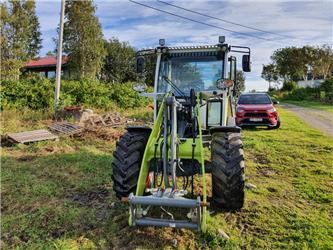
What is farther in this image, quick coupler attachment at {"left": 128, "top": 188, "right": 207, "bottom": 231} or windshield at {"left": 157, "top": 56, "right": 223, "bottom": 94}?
windshield at {"left": 157, "top": 56, "right": 223, "bottom": 94}

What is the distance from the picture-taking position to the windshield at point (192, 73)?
605cm

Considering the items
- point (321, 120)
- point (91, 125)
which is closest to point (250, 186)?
point (91, 125)

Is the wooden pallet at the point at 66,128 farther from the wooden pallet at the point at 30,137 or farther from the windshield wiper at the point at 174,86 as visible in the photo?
the windshield wiper at the point at 174,86

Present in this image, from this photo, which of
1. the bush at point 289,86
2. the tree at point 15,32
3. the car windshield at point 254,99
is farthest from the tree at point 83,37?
the bush at point 289,86

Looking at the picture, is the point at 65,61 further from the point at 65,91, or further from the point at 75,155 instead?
the point at 75,155

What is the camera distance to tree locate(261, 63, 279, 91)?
56.5 metres

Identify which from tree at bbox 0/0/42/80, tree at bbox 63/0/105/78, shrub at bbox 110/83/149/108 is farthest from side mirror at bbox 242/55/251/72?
tree at bbox 63/0/105/78

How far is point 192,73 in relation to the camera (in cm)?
611

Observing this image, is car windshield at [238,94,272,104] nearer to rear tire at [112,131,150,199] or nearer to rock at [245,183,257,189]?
rock at [245,183,257,189]

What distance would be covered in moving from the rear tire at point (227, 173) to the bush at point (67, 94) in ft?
35.5

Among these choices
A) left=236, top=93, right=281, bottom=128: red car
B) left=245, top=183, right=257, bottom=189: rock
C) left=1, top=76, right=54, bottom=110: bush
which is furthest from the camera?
left=236, top=93, right=281, bottom=128: red car

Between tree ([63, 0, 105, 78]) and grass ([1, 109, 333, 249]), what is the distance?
20771 mm

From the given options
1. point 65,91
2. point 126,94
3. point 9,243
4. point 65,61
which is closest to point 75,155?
point 9,243

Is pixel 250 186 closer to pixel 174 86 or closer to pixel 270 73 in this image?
pixel 174 86
